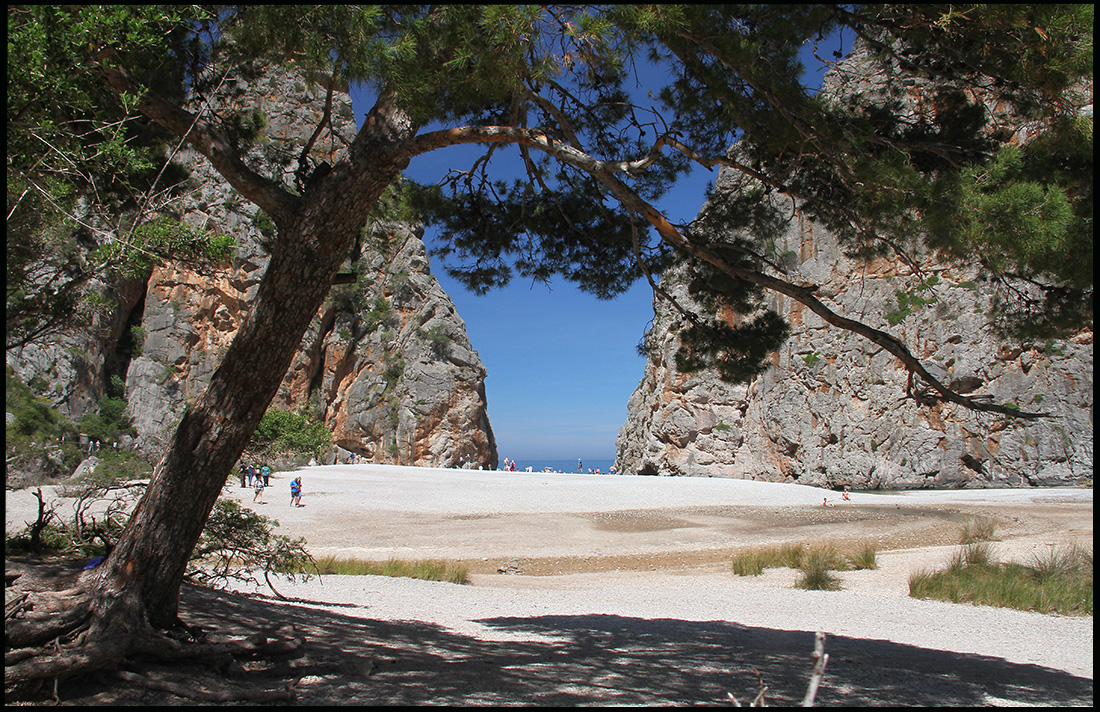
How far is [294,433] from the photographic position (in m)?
36.4

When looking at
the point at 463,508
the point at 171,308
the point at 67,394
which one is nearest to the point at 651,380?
the point at 463,508

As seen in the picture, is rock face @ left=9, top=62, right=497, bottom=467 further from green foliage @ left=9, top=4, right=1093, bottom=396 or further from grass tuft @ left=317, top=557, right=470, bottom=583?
green foliage @ left=9, top=4, right=1093, bottom=396

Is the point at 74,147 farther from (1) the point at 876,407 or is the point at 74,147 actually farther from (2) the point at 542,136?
(1) the point at 876,407

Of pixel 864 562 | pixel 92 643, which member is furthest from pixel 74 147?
pixel 864 562

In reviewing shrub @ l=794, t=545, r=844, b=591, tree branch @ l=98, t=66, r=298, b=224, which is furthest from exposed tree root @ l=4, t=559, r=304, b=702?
shrub @ l=794, t=545, r=844, b=591

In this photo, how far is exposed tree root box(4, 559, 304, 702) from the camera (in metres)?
2.73

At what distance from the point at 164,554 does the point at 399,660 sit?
151 centimetres

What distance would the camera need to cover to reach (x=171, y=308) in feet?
126

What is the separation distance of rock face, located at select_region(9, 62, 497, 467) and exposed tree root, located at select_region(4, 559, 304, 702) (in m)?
34.6

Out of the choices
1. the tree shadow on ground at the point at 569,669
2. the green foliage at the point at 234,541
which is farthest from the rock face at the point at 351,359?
the tree shadow on ground at the point at 569,669

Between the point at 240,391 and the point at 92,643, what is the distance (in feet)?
4.44

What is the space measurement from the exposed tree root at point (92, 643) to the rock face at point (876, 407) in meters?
26.9

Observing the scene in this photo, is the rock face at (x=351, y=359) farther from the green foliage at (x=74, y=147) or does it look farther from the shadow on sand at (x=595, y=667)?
the shadow on sand at (x=595, y=667)

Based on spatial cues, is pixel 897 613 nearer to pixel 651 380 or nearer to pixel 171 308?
pixel 651 380
